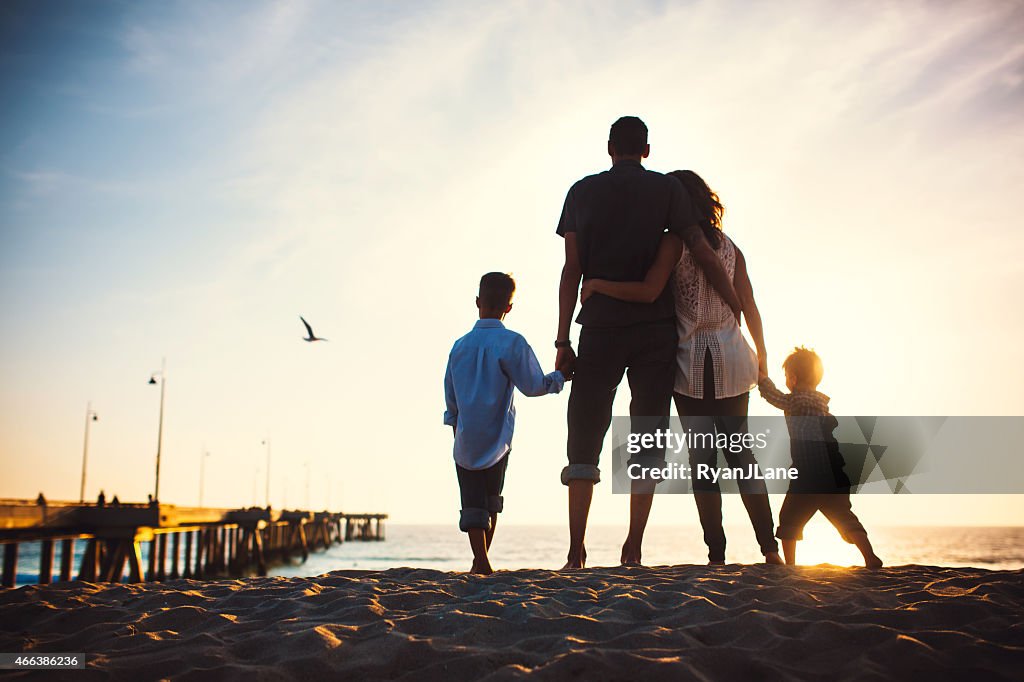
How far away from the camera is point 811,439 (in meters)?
4.72

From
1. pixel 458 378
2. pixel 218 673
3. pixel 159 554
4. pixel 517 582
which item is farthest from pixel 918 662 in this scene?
pixel 159 554

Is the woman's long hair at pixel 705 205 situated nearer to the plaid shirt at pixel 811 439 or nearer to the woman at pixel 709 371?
the woman at pixel 709 371

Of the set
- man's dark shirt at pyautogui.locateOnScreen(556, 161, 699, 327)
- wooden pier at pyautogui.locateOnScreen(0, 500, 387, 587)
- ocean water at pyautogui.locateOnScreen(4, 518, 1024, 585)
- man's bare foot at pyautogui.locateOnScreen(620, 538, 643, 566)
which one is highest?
man's dark shirt at pyautogui.locateOnScreen(556, 161, 699, 327)

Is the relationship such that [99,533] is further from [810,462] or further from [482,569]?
[810,462]

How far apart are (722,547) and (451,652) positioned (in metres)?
2.70

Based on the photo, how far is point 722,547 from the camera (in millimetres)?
4871

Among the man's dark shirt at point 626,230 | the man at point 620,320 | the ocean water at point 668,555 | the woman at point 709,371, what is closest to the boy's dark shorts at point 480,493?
the man at point 620,320

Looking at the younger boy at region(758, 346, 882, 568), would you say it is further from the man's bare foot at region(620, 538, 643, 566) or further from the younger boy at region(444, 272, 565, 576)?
the younger boy at region(444, 272, 565, 576)

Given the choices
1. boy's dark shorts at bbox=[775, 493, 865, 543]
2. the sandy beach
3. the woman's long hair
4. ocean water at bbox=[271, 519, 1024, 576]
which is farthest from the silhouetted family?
ocean water at bbox=[271, 519, 1024, 576]

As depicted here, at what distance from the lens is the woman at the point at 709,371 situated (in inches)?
182

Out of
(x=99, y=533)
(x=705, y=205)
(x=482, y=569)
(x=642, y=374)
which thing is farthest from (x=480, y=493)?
(x=99, y=533)

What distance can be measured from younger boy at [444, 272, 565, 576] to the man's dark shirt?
48cm

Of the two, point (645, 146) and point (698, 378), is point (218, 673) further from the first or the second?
point (645, 146)

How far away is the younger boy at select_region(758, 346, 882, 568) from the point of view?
461cm
